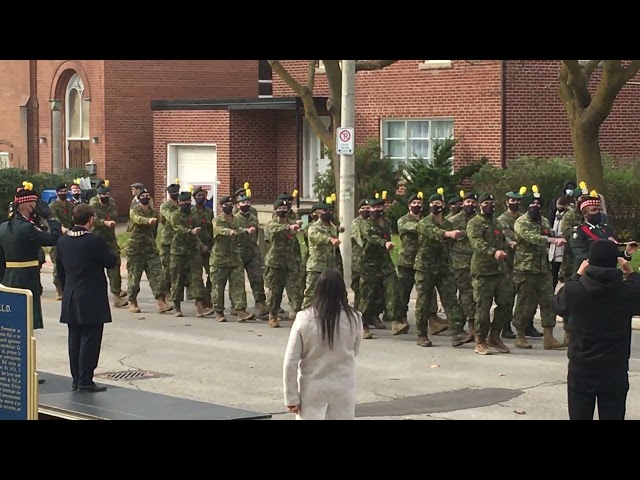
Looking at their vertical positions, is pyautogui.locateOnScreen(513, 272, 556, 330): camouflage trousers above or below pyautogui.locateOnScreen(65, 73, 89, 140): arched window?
below

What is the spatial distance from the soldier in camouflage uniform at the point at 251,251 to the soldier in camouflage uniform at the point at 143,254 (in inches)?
53.2

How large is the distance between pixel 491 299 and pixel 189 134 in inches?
854

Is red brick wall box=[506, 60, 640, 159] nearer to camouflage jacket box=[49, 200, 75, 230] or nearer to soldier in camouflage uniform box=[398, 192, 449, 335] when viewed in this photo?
camouflage jacket box=[49, 200, 75, 230]

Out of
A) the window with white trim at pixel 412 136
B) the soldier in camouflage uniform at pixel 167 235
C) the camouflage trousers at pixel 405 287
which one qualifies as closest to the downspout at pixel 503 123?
the window with white trim at pixel 412 136

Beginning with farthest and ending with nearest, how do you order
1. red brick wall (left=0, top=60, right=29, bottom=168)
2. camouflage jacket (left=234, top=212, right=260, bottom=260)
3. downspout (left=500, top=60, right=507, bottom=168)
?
red brick wall (left=0, top=60, right=29, bottom=168)
downspout (left=500, top=60, right=507, bottom=168)
camouflage jacket (left=234, top=212, right=260, bottom=260)

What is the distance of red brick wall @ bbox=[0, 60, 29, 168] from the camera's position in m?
40.8

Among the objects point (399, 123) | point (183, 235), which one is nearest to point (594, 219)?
point (183, 235)

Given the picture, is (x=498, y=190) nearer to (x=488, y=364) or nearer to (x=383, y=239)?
(x=383, y=239)

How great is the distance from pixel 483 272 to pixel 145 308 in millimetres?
6383

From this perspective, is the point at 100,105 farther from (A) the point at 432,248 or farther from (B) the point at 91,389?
(B) the point at 91,389

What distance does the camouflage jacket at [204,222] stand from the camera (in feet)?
62.0

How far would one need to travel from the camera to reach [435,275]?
52.6ft

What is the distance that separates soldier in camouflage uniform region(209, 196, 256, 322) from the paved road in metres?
0.29

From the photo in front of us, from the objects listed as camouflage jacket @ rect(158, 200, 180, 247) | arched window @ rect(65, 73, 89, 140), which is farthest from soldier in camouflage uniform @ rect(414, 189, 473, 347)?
arched window @ rect(65, 73, 89, 140)
